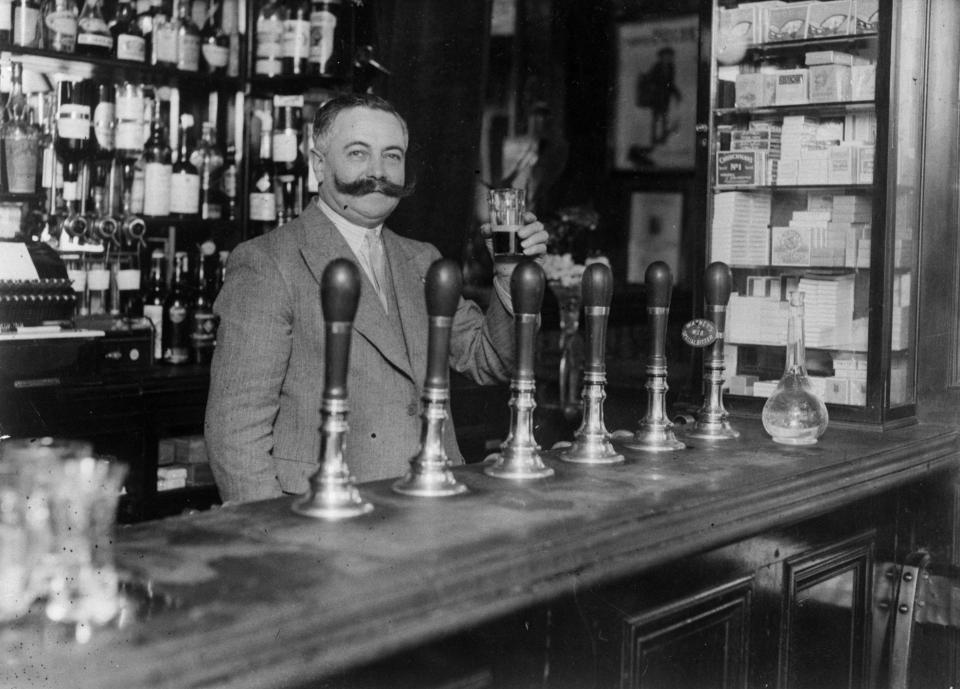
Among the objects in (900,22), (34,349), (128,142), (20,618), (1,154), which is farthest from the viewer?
(128,142)

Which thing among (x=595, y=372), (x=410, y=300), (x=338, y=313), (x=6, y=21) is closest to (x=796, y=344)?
(x=595, y=372)

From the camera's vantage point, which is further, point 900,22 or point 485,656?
point 900,22

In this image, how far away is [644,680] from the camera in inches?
67.9

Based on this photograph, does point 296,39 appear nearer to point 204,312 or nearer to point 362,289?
point 204,312

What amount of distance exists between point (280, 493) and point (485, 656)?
2.82 ft

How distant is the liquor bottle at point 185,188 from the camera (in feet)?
12.6

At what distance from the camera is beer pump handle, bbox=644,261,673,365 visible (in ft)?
6.97

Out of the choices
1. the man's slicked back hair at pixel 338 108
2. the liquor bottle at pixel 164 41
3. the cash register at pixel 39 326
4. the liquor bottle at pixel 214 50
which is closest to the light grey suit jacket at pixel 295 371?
the man's slicked back hair at pixel 338 108

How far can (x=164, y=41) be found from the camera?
12.4 feet

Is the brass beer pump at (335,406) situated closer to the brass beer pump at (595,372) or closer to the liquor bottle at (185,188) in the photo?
the brass beer pump at (595,372)

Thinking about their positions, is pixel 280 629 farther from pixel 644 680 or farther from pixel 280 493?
pixel 280 493

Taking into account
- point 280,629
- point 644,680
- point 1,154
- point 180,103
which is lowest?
point 644,680

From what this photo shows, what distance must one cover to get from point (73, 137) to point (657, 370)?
7.47 ft

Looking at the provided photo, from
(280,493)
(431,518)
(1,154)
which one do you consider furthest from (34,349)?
(431,518)
